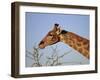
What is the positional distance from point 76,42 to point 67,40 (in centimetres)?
9

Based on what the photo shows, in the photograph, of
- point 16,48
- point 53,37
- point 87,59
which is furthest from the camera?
point 87,59

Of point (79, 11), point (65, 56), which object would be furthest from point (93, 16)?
point (65, 56)

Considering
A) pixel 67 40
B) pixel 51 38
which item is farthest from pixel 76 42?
pixel 51 38

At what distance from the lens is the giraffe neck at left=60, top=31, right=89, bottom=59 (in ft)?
6.28

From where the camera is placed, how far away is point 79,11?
196cm

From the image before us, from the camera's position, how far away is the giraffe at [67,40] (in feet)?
6.10

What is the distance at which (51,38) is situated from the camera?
1.87 m

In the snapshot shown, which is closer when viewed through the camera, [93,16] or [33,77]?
[33,77]

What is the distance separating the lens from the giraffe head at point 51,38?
72.4 inches

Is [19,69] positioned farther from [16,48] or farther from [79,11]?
[79,11]

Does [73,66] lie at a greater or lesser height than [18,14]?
lesser

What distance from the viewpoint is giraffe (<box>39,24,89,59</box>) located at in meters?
1.86

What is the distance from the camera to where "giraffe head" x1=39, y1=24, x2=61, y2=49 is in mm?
1840

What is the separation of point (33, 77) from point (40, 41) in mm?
271
